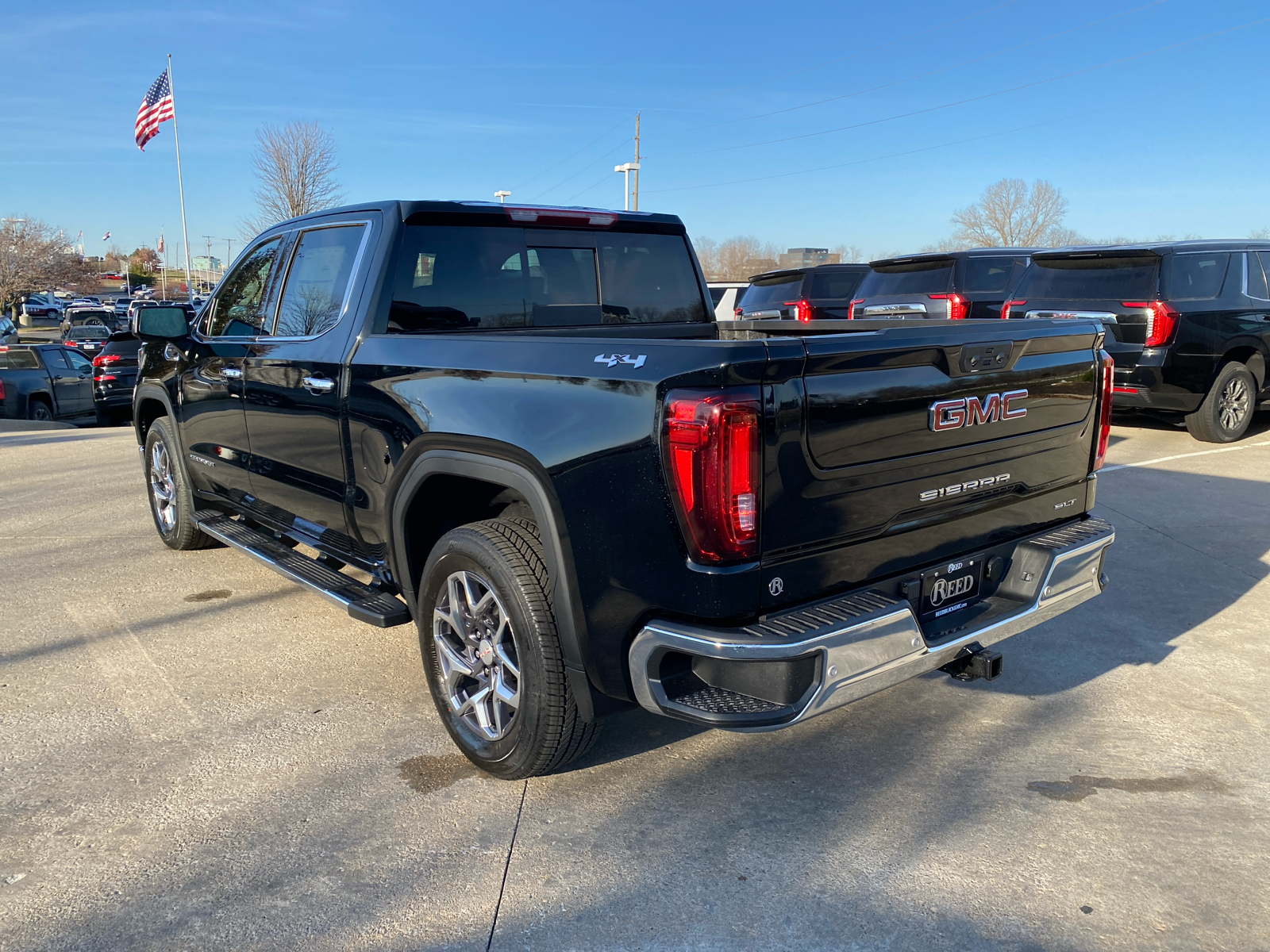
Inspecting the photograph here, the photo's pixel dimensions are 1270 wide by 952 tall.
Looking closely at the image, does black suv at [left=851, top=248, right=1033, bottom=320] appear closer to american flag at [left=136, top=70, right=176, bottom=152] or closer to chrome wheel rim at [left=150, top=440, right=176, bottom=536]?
chrome wheel rim at [left=150, top=440, right=176, bottom=536]

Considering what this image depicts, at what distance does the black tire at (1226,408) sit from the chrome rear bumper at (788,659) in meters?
8.00

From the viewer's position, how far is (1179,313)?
29.1 feet

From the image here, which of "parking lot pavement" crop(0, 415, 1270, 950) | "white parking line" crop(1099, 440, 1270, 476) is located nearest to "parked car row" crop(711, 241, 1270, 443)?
"white parking line" crop(1099, 440, 1270, 476)

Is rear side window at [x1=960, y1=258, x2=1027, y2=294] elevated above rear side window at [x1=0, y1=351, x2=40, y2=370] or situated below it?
above

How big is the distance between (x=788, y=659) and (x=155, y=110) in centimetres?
3210

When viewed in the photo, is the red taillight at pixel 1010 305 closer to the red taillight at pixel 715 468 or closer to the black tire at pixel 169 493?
the black tire at pixel 169 493

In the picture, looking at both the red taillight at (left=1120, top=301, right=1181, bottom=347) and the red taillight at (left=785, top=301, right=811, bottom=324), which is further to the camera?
the red taillight at (left=785, top=301, right=811, bottom=324)

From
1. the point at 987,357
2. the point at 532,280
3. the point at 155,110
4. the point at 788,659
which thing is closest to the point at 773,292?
the point at 532,280

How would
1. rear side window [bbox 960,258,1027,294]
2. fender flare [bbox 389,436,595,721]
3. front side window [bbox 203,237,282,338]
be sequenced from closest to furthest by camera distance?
fender flare [bbox 389,436,595,721]
front side window [bbox 203,237,282,338]
rear side window [bbox 960,258,1027,294]

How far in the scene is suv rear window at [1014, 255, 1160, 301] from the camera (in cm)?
901

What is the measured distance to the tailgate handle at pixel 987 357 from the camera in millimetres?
2994

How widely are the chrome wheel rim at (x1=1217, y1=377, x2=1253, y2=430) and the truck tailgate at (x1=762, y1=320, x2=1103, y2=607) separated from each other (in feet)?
23.5

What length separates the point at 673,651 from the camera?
263 centimetres

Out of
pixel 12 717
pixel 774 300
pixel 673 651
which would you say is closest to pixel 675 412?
pixel 673 651
